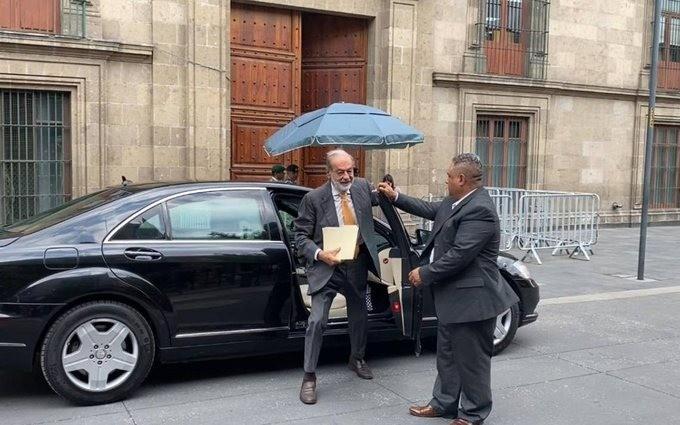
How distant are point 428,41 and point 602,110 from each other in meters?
5.59

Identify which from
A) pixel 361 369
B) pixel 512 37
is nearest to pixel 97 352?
pixel 361 369

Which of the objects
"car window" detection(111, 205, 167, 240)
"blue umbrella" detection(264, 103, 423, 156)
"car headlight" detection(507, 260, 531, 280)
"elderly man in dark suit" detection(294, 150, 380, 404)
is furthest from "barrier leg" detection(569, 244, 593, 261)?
"car window" detection(111, 205, 167, 240)

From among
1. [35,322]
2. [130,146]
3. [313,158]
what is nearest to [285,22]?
[313,158]

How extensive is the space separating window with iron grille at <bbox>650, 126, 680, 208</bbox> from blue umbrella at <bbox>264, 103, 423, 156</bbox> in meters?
13.2

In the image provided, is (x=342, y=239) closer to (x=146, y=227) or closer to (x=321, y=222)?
(x=321, y=222)

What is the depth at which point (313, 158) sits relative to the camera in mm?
13992

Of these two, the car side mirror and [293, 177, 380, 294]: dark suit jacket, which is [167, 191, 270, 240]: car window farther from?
the car side mirror

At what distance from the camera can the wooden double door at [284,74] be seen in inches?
503

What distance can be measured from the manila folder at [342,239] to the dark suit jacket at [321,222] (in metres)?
0.07

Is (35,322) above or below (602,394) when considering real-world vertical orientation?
above

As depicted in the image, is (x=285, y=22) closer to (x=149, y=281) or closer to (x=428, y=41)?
(x=428, y=41)

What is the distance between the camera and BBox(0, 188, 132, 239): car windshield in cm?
485

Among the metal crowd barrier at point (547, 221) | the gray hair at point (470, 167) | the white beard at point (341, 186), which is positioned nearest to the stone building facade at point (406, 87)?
the metal crowd barrier at point (547, 221)

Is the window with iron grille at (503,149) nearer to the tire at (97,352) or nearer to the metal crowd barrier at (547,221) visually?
the metal crowd barrier at (547,221)
